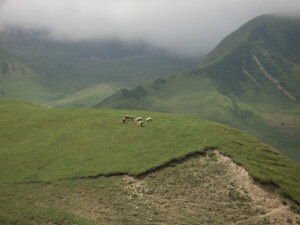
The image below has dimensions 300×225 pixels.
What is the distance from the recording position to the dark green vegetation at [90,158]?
105 feet

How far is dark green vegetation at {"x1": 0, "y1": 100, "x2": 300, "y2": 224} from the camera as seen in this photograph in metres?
32.0

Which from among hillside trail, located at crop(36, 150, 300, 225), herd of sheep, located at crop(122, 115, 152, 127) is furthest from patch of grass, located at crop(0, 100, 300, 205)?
hillside trail, located at crop(36, 150, 300, 225)

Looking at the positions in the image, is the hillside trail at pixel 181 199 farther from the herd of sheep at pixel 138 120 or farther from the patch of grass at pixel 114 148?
the herd of sheep at pixel 138 120

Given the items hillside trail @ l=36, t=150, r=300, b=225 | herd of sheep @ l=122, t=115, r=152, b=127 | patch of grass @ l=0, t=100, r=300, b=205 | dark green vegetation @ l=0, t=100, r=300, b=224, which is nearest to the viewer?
hillside trail @ l=36, t=150, r=300, b=225

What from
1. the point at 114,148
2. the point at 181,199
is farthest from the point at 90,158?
the point at 181,199

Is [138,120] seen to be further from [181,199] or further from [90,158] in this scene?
[181,199]

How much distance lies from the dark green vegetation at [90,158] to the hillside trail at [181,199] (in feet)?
0.90

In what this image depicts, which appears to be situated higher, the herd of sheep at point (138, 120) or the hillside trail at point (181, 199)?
the herd of sheep at point (138, 120)

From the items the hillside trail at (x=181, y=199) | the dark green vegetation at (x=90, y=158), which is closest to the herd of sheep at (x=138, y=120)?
the dark green vegetation at (x=90, y=158)

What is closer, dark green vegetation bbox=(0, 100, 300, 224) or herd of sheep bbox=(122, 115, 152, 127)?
dark green vegetation bbox=(0, 100, 300, 224)

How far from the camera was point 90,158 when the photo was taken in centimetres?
4175

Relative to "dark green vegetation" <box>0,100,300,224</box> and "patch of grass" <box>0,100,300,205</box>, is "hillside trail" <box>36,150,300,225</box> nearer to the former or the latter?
"dark green vegetation" <box>0,100,300,224</box>

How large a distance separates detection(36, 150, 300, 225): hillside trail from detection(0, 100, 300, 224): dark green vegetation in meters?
0.27

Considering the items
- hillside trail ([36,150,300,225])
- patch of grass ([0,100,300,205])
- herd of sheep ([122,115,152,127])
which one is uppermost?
herd of sheep ([122,115,152,127])
